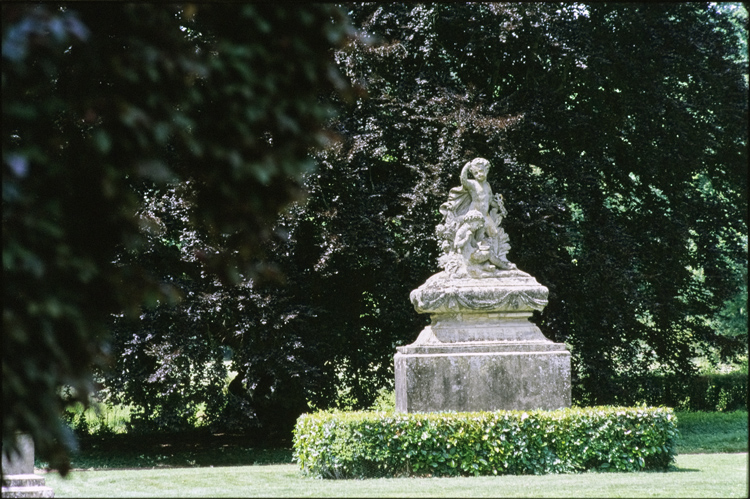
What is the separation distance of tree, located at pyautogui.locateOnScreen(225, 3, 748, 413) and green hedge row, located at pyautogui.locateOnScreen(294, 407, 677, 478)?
215 inches

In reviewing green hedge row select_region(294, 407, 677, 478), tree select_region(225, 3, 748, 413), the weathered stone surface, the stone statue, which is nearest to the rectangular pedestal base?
the weathered stone surface

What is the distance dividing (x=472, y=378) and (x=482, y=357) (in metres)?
0.32

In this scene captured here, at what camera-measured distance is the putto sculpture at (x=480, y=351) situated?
468 inches

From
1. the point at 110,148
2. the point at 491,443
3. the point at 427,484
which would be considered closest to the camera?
the point at 110,148

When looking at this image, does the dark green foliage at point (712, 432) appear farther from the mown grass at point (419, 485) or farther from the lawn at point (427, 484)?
the mown grass at point (419, 485)

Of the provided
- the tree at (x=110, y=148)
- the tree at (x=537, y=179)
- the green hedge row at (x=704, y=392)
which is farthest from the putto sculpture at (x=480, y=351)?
the green hedge row at (x=704, y=392)

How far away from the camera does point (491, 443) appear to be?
10844 mm

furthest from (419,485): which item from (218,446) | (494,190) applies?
(218,446)

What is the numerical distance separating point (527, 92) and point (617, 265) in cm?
411

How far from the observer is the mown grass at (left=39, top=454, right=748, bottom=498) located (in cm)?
859

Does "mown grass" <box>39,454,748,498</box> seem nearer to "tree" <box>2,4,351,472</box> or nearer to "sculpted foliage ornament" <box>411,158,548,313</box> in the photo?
"sculpted foliage ornament" <box>411,158,548,313</box>

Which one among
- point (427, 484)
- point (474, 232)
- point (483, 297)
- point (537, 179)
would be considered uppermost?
point (537, 179)

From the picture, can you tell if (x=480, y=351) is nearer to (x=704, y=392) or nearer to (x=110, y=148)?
(x=110, y=148)

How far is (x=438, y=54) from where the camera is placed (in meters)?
18.9
